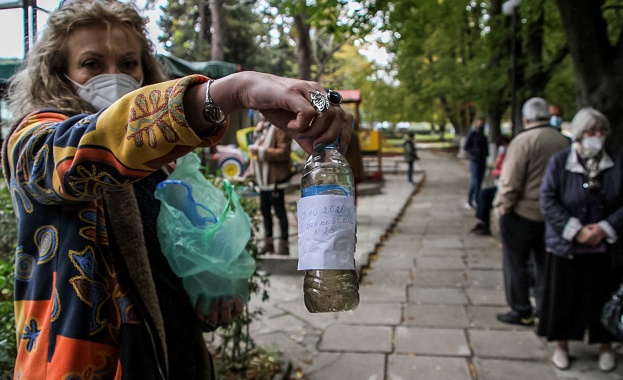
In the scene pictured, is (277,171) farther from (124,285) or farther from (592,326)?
(124,285)

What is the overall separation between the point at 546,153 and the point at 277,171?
344 cm

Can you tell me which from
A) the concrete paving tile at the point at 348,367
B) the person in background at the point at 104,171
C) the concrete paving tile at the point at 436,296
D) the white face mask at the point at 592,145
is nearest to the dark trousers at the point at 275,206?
the concrete paving tile at the point at 436,296

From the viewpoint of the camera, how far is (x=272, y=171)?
695 centimetres

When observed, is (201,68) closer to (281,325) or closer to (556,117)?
(281,325)

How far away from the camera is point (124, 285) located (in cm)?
144

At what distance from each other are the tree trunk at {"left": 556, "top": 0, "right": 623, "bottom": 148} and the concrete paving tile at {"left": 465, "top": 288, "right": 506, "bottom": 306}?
2220 millimetres

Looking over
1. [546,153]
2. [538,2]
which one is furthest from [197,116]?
[538,2]

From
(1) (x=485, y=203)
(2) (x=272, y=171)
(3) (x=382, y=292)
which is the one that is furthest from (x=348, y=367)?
(1) (x=485, y=203)

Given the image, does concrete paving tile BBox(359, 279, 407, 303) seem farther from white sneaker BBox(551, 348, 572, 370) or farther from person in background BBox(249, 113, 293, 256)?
white sneaker BBox(551, 348, 572, 370)

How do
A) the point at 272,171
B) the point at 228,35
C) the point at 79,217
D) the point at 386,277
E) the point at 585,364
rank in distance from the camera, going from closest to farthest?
the point at 79,217 → the point at 585,364 → the point at 386,277 → the point at 272,171 → the point at 228,35

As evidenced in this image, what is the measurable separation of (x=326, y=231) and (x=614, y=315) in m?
3.43

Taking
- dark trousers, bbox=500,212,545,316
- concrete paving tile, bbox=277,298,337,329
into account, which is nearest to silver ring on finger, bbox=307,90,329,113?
concrete paving tile, bbox=277,298,337,329

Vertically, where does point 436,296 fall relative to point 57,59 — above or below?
below

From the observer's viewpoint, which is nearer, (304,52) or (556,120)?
(556,120)
